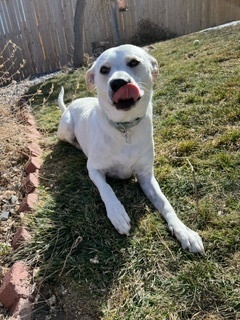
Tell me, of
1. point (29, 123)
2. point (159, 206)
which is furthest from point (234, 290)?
point (29, 123)

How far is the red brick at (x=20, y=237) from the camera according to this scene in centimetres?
214

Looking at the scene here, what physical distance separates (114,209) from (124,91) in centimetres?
74

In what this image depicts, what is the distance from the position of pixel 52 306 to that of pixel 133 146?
45.3 inches

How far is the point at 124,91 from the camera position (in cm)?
208

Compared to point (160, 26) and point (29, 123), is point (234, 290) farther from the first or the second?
point (160, 26)

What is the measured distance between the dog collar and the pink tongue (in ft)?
0.83

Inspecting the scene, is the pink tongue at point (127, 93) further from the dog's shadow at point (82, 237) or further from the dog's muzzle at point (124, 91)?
the dog's shadow at point (82, 237)

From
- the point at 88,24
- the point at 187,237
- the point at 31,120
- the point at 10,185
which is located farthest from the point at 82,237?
the point at 88,24

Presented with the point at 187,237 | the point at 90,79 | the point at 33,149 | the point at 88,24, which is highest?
the point at 90,79

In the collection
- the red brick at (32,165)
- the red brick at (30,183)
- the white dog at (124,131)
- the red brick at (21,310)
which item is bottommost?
the red brick at (32,165)

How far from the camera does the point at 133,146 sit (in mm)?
2404

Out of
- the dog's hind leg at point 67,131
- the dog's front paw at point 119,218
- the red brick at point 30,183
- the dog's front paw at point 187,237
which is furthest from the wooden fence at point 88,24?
the dog's front paw at point 187,237

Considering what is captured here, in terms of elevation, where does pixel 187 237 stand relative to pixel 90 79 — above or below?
below

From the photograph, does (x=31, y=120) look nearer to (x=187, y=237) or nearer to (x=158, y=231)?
(x=158, y=231)
